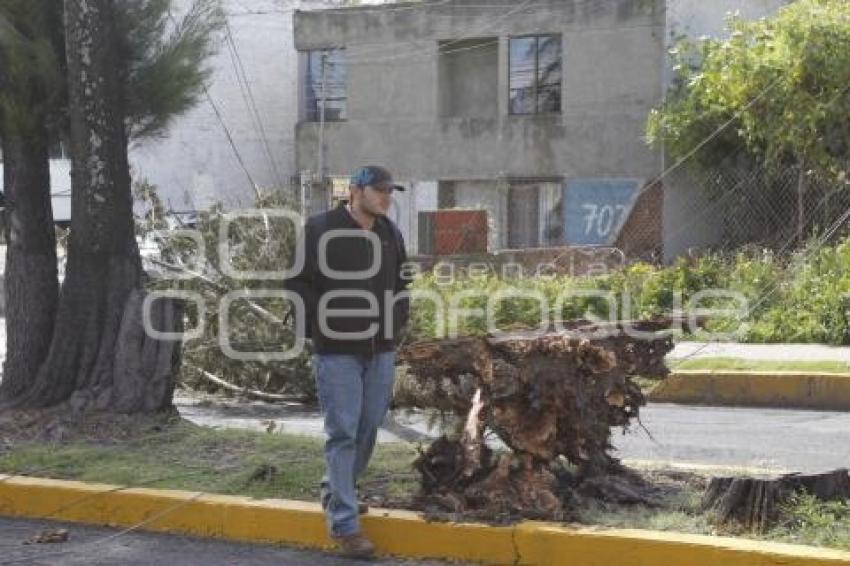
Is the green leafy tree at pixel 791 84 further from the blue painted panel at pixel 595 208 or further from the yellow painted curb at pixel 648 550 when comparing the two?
the yellow painted curb at pixel 648 550

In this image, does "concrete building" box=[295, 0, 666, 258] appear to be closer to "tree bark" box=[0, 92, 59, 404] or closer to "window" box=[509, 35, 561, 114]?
"window" box=[509, 35, 561, 114]

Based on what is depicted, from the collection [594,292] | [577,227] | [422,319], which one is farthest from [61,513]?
[577,227]

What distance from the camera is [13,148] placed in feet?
28.0

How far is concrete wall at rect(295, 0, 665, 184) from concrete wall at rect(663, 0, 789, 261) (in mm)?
512

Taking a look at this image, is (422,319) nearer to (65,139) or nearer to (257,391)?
(257,391)

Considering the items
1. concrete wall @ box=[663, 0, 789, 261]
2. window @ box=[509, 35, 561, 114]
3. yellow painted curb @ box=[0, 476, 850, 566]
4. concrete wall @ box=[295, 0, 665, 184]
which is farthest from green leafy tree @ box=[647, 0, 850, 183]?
yellow painted curb @ box=[0, 476, 850, 566]

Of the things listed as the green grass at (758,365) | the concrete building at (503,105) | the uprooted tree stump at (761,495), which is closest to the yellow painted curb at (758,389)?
the green grass at (758,365)

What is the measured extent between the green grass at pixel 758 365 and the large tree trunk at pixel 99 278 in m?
5.32

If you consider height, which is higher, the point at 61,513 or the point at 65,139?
the point at 65,139

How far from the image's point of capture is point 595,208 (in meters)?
26.6

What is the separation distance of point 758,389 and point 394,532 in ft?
21.5

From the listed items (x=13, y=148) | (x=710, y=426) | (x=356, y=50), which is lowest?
(x=710, y=426)

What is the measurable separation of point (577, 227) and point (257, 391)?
16296 mm

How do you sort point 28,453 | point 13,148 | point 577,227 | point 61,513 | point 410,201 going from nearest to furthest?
point 61,513, point 28,453, point 13,148, point 577,227, point 410,201
